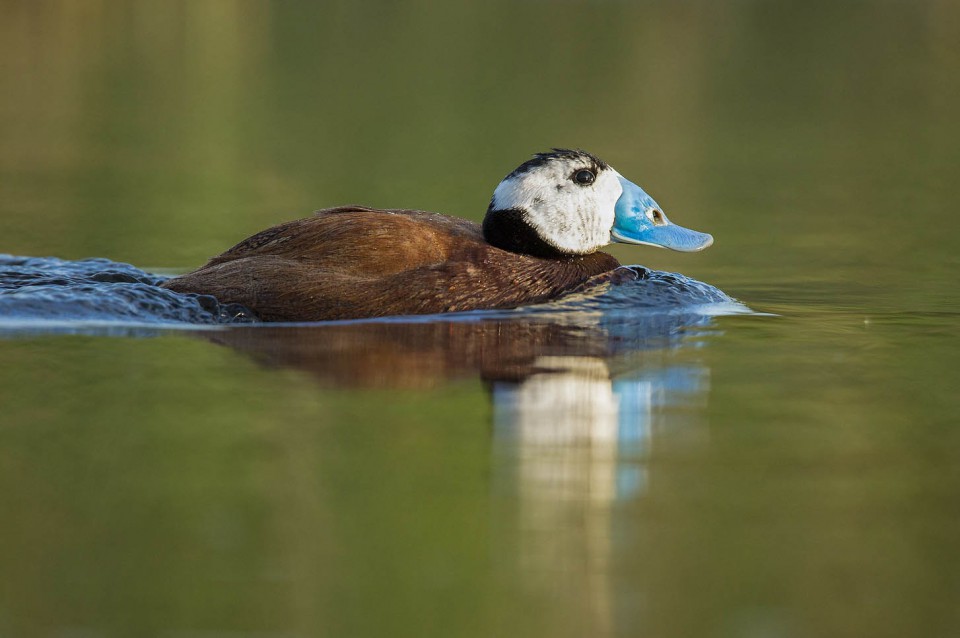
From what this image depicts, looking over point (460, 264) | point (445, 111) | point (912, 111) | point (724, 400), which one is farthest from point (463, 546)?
point (912, 111)

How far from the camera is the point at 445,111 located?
20328mm

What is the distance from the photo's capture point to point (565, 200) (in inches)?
352

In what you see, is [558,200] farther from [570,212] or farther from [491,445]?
[491,445]

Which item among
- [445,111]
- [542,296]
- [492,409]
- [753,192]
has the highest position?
[445,111]

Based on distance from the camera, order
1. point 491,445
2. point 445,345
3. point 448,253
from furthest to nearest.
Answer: point 448,253, point 445,345, point 491,445

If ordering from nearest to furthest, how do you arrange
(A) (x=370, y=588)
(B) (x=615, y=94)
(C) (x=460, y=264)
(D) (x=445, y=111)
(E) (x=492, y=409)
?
(A) (x=370, y=588) < (E) (x=492, y=409) < (C) (x=460, y=264) < (D) (x=445, y=111) < (B) (x=615, y=94)

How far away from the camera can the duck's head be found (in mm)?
8898

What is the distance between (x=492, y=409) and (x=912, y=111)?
16612mm

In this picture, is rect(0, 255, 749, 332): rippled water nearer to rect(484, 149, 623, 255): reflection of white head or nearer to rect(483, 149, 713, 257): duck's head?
rect(483, 149, 713, 257): duck's head

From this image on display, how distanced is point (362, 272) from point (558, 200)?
139 cm

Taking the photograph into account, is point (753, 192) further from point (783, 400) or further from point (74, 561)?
point (74, 561)

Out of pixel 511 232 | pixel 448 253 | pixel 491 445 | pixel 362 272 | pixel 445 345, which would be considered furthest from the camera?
pixel 511 232

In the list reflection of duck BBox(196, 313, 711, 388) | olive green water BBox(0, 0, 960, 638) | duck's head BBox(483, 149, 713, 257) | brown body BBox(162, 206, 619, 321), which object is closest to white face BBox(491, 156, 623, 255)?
duck's head BBox(483, 149, 713, 257)

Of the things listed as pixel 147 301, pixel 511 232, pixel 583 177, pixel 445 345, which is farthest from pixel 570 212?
pixel 147 301
